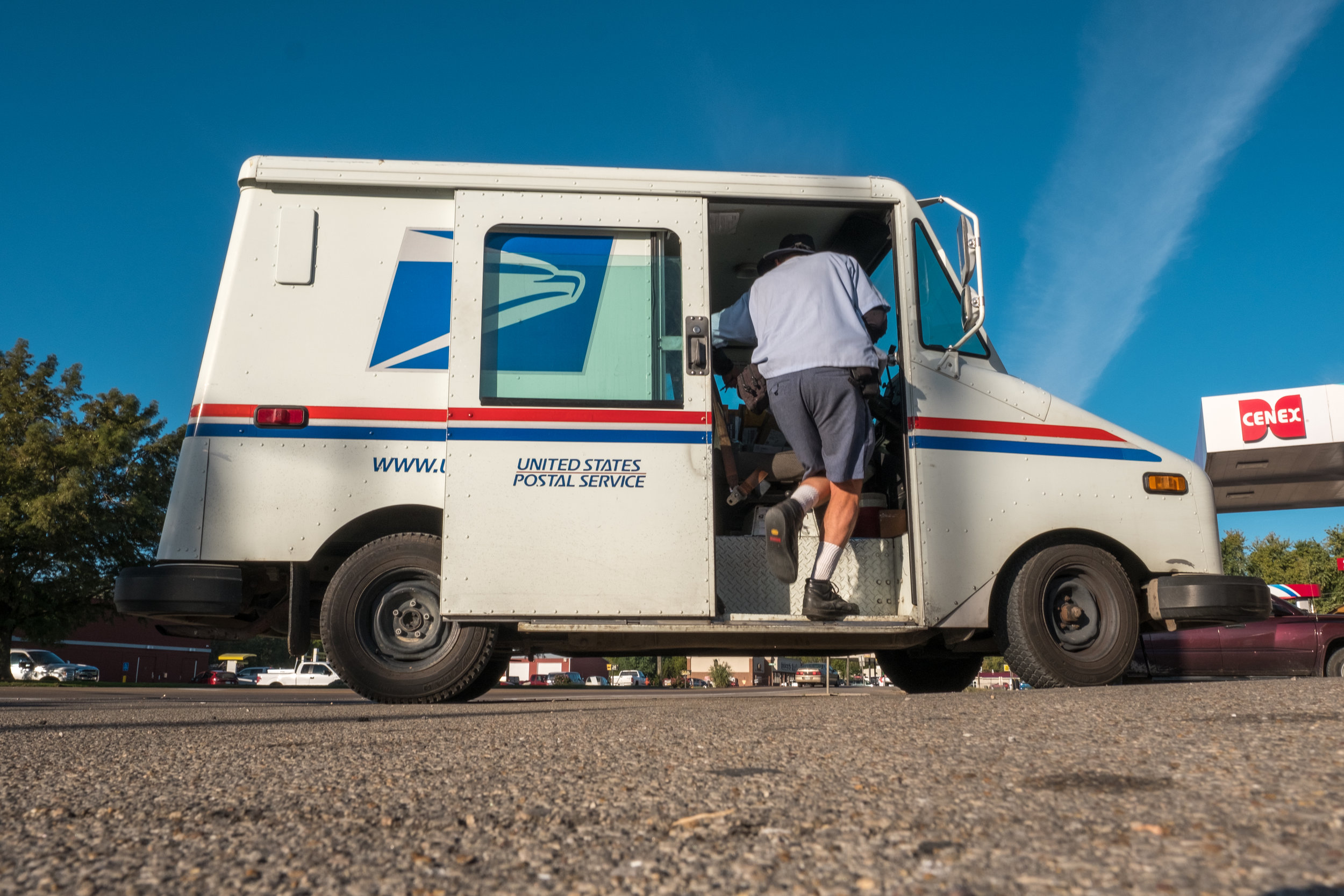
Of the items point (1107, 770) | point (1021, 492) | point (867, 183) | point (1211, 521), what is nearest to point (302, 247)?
point (867, 183)

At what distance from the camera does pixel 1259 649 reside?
1031 cm

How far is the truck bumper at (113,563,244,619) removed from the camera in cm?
445

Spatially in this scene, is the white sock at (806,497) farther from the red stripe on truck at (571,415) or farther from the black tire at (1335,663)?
the black tire at (1335,663)

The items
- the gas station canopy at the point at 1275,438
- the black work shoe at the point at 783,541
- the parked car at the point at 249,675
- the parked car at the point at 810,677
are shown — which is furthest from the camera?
the parked car at the point at 810,677

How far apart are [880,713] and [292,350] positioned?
10.9 ft

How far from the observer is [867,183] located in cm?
529

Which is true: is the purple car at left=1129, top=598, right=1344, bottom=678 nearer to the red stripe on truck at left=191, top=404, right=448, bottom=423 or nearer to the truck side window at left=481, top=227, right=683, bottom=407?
the truck side window at left=481, top=227, right=683, bottom=407

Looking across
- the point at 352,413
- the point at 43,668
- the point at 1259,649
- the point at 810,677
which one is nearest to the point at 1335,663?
the point at 1259,649

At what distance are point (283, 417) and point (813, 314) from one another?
272 cm

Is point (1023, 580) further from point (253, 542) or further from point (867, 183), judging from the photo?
point (253, 542)

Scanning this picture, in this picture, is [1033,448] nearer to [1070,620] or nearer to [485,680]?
[1070,620]

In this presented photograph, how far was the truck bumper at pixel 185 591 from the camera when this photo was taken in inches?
175

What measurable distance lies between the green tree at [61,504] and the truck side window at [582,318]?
72.8 ft

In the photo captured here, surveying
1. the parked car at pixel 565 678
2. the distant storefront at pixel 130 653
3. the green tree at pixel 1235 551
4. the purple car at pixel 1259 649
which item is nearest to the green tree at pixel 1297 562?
the green tree at pixel 1235 551
